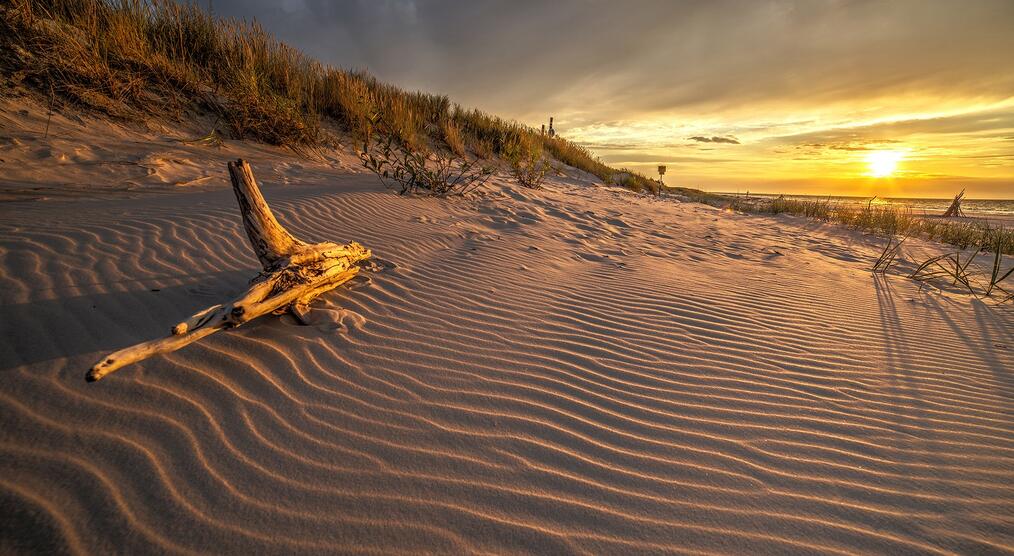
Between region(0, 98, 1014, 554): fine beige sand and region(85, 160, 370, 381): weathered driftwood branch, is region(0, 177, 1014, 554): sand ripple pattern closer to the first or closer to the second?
region(0, 98, 1014, 554): fine beige sand

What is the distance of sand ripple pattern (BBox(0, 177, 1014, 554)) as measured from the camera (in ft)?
4.22

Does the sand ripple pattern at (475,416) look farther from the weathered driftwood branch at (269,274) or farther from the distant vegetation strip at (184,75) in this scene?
the distant vegetation strip at (184,75)

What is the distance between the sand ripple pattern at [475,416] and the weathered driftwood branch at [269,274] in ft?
0.51

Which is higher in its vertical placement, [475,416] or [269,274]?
[269,274]

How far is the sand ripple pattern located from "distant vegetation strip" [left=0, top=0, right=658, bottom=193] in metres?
3.65

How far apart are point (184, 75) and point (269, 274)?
23.7 ft

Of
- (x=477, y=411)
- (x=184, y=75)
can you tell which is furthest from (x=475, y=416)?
(x=184, y=75)

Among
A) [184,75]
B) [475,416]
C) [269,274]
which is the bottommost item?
[475,416]

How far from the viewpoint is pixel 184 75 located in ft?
22.6

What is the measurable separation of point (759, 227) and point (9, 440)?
10.1m

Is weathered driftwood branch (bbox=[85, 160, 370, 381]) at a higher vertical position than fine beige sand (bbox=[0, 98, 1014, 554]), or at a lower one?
higher

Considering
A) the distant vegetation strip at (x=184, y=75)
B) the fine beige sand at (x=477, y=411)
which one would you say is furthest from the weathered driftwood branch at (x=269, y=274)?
the distant vegetation strip at (x=184, y=75)

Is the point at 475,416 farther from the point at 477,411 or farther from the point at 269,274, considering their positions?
the point at 269,274

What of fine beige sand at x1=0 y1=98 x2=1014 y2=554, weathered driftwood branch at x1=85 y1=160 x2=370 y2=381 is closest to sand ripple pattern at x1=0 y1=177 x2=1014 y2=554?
fine beige sand at x1=0 y1=98 x2=1014 y2=554
